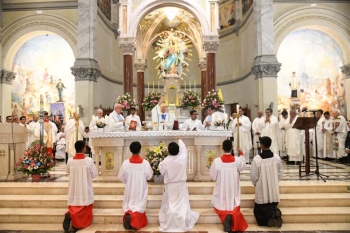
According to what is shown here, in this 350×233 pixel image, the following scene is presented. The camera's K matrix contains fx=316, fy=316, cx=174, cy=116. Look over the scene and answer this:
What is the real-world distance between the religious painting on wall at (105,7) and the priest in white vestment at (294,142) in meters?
11.8

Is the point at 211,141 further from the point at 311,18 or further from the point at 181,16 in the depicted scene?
the point at 311,18

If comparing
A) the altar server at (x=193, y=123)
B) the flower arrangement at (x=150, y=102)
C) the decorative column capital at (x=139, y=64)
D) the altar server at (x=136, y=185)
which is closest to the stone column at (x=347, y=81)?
the decorative column capital at (x=139, y=64)

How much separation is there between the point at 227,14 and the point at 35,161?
1650 cm

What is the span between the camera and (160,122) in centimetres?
838

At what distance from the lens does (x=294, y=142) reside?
10203mm

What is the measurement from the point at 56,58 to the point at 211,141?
13840 millimetres

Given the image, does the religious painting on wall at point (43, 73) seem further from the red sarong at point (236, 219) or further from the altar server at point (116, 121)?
the red sarong at point (236, 219)

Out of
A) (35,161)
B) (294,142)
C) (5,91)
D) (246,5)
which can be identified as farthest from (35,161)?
(246,5)

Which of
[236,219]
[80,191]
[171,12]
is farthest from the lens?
[171,12]

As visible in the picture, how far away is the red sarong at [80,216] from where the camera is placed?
5411 millimetres

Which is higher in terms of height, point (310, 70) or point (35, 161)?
point (310, 70)

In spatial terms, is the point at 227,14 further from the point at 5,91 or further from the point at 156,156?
the point at 156,156

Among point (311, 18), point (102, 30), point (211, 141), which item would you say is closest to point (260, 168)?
point (211, 141)

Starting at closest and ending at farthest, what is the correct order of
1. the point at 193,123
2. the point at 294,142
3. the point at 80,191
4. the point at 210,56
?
1. the point at 80,191
2. the point at 193,123
3. the point at 294,142
4. the point at 210,56
